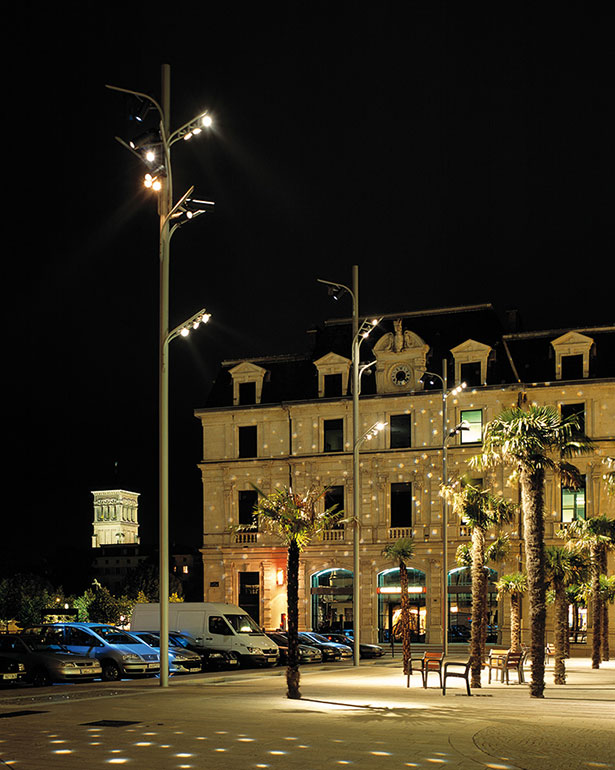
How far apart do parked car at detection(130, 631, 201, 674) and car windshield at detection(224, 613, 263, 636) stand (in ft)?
12.6

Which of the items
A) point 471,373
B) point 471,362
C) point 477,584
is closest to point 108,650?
point 477,584

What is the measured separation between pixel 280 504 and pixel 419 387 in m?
34.8

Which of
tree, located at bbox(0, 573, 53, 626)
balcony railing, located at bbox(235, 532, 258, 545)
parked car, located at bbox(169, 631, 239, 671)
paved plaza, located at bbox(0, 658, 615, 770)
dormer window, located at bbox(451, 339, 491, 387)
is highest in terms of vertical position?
dormer window, located at bbox(451, 339, 491, 387)

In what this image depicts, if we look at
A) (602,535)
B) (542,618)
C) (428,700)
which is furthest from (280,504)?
(602,535)

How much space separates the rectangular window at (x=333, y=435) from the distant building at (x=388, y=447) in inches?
3.2

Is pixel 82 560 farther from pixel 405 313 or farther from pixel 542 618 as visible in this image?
pixel 542 618

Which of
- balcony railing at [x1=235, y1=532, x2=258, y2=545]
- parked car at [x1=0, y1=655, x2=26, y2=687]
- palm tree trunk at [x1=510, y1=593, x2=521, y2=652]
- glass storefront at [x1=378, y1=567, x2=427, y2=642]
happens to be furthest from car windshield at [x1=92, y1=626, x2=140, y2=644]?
balcony railing at [x1=235, y1=532, x2=258, y2=545]

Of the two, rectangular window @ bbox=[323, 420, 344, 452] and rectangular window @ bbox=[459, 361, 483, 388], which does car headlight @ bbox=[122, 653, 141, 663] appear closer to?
rectangular window @ bbox=[323, 420, 344, 452]

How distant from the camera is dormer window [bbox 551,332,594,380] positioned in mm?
56438

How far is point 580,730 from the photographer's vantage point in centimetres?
1712

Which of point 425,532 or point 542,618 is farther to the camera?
point 425,532

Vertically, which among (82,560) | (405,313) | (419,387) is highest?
(405,313)

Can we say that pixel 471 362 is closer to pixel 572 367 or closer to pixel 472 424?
pixel 472 424

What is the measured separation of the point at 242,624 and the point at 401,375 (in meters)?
22.9
